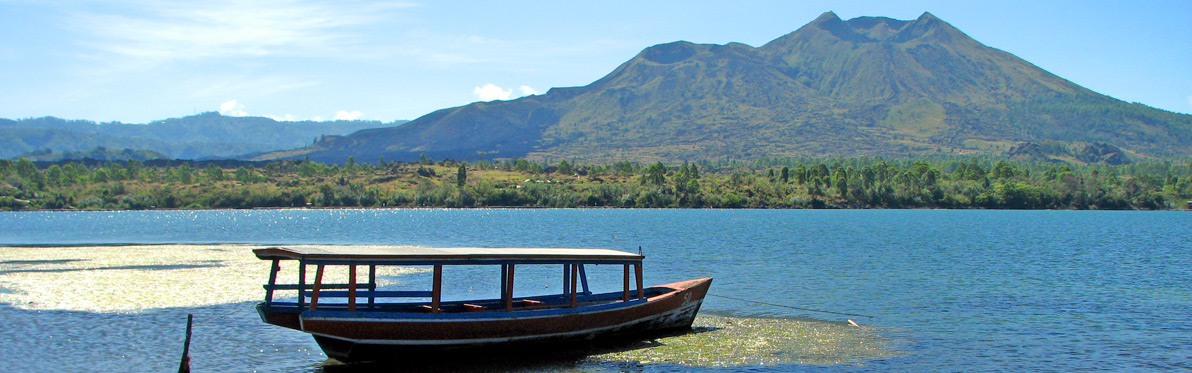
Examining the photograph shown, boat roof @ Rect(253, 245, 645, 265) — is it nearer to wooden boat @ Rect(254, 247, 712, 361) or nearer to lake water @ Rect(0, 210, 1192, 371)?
wooden boat @ Rect(254, 247, 712, 361)

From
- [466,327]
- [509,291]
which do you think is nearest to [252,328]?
[466,327]

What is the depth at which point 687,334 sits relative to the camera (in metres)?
31.5

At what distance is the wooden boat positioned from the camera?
24.6m

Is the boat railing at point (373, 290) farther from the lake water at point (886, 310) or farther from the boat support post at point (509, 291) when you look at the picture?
the lake water at point (886, 310)

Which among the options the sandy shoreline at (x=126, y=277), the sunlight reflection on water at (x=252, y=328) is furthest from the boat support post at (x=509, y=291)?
the sandy shoreline at (x=126, y=277)

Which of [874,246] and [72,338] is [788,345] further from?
[874,246]

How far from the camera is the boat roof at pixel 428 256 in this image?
2400cm

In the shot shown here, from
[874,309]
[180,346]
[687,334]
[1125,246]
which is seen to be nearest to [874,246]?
[1125,246]

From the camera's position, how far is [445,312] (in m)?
27.0

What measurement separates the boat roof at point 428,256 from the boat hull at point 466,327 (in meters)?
1.50

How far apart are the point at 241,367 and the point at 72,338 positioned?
7609 millimetres

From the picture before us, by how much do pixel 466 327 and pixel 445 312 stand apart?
102cm

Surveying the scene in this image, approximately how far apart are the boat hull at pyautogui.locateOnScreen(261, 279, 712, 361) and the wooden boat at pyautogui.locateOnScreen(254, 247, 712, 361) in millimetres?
28

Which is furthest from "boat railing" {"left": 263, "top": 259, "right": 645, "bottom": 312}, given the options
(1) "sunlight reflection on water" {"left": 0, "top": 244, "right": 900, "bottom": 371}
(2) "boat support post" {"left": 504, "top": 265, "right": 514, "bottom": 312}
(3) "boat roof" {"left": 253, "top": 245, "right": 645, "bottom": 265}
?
(1) "sunlight reflection on water" {"left": 0, "top": 244, "right": 900, "bottom": 371}
